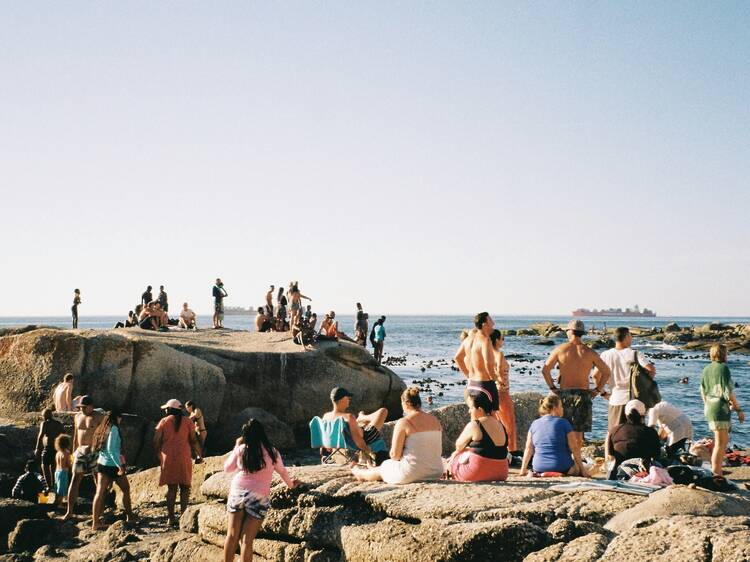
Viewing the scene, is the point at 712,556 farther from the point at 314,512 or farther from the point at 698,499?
the point at 314,512

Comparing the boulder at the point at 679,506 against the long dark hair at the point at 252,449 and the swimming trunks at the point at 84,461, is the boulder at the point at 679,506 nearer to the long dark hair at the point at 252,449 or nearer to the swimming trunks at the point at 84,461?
the long dark hair at the point at 252,449

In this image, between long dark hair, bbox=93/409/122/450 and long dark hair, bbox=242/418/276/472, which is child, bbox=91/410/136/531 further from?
long dark hair, bbox=242/418/276/472

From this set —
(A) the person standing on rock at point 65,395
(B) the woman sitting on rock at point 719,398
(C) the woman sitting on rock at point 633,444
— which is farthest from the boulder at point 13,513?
(B) the woman sitting on rock at point 719,398

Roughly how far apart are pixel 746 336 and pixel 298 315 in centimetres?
5858

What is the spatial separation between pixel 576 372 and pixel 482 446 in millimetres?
2691

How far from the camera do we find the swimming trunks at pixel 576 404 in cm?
1062

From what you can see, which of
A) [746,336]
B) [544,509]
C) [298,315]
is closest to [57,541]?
[544,509]

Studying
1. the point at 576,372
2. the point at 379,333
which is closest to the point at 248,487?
the point at 576,372

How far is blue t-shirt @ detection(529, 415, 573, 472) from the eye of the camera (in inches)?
346

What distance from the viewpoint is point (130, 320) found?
2533cm

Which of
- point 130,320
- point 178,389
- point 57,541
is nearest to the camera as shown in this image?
point 57,541

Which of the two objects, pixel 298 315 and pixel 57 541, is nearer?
pixel 57 541

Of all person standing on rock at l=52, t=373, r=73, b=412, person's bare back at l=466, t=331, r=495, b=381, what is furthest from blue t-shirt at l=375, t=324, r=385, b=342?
person's bare back at l=466, t=331, r=495, b=381

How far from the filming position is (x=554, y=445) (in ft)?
29.0
